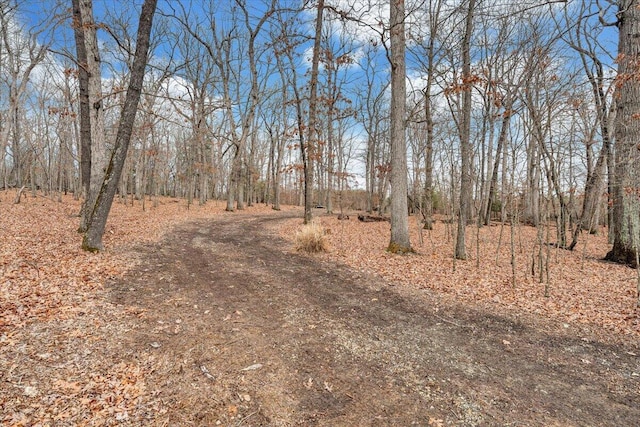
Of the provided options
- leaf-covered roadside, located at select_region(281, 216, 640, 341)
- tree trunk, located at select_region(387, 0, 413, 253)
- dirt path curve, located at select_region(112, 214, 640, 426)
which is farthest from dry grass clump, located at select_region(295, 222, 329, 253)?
dirt path curve, located at select_region(112, 214, 640, 426)

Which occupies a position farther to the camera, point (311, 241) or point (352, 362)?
point (311, 241)

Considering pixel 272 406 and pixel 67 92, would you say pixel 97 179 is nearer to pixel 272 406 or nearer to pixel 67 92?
pixel 272 406

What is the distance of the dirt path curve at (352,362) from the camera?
2643 millimetres

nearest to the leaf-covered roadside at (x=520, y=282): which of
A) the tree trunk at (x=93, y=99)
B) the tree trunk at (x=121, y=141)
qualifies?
the tree trunk at (x=121, y=141)

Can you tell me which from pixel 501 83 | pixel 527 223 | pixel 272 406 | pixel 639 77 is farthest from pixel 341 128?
pixel 272 406

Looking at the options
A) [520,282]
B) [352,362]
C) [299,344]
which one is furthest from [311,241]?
[352,362]

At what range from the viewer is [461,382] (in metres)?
3.09

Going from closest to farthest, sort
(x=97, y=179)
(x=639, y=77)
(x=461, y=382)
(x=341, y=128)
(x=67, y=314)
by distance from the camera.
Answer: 1. (x=461, y=382)
2. (x=67, y=314)
3. (x=639, y=77)
4. (x=97, y=179)
5. (x=341, y=128)

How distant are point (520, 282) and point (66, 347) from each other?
26.0 ft

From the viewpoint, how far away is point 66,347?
3.29m

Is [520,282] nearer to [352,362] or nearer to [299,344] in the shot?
[352,362]

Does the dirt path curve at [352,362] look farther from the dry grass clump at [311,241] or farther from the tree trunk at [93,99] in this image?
the tree trunk at [93,99]

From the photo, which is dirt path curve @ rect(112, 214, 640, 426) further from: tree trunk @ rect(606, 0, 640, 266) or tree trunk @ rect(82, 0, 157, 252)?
tree trunk @ rect(606, 0, 640, 266)

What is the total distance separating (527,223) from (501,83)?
53.1 feet
